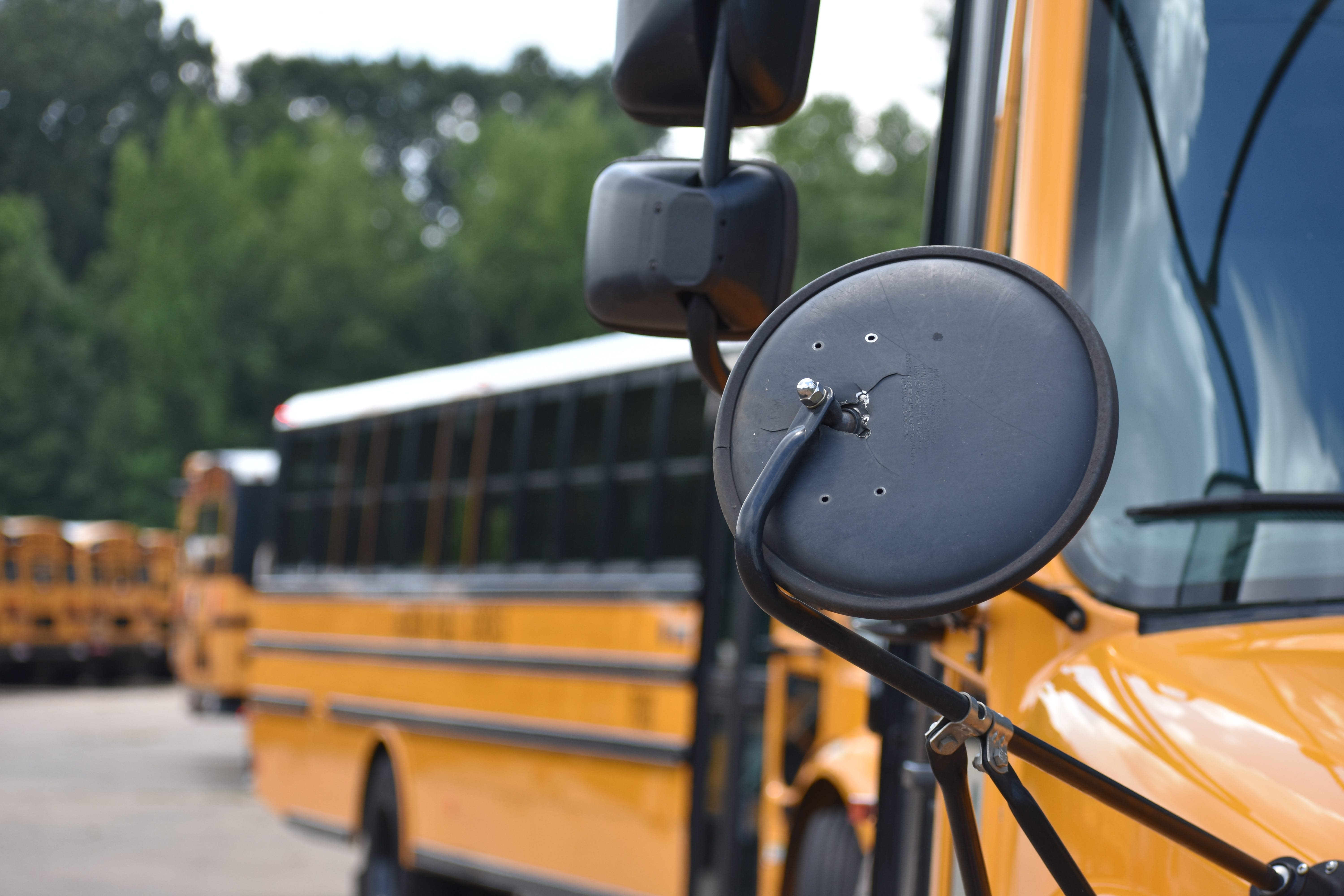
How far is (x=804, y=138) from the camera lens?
3666 cm

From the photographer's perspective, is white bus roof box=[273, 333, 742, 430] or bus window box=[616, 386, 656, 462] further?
white bus roof box=[273, 333, 742, 430]

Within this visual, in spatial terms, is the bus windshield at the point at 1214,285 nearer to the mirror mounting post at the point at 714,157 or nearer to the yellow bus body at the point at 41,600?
the mirror mounting post at the point at 714,157

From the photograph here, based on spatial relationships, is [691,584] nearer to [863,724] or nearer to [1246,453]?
[863,724]

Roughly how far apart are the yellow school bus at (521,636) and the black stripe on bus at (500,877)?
1cm

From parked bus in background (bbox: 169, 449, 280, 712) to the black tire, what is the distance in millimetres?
11276

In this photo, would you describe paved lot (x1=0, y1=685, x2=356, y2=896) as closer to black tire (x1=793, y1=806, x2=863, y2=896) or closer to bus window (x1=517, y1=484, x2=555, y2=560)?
bus window (x1=517, y1=484, x2=555, y2=560)

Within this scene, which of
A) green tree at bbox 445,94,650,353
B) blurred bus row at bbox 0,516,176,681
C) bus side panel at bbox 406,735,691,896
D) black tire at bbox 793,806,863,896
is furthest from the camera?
green tree at bbox 445,94,650,353

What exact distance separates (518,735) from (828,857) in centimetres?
198

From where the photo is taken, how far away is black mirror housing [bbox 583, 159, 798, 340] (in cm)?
191

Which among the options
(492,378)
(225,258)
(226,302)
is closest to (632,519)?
(492,378)

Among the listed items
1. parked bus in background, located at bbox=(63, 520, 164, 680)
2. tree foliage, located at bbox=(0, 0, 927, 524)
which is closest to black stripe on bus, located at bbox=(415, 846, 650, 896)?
parked bus in background, located at bbox=(63, 520, 164, 680)

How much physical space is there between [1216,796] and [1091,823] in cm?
13

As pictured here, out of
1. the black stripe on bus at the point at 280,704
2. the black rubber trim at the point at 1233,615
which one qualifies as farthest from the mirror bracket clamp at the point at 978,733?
the black stripe on bus at the point at 280,704

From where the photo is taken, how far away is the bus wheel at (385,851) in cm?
772
